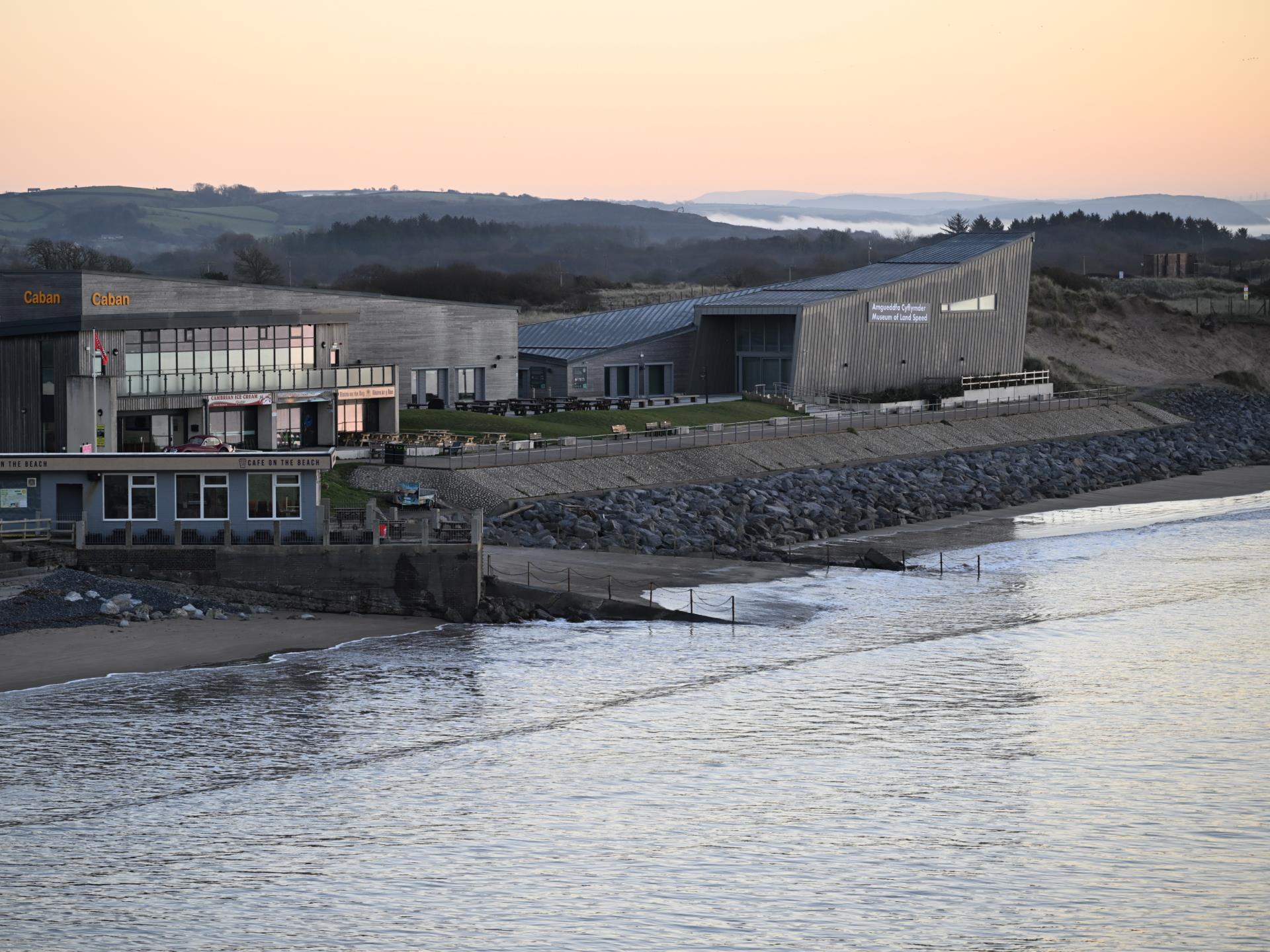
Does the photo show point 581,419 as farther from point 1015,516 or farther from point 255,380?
point 1015,516

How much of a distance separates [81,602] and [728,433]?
141 feet

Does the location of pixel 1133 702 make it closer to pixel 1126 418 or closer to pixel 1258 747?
pixel 1258 747

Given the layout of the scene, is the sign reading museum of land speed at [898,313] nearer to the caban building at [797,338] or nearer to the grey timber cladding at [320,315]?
the caban building at [797,338]

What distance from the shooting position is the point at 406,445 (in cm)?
7012

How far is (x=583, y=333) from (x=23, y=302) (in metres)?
46.5

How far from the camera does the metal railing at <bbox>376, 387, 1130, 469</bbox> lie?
70750mm

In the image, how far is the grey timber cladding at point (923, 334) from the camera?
103875 mm

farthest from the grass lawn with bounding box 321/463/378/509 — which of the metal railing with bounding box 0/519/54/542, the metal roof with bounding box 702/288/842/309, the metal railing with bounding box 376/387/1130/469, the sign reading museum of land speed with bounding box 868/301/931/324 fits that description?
the sign reading museum of land speed with bounding box 868/301/931/324

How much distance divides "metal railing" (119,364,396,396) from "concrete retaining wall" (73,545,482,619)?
66.9ft

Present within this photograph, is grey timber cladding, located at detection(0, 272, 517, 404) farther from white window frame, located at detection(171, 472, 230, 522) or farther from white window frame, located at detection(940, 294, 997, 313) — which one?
white window frame, located at detection(940, 294, 997, 313)

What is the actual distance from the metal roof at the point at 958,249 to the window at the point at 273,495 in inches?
2843

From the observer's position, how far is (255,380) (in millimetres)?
73938

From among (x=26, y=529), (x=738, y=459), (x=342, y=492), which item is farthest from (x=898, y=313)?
(x=26, y=529)

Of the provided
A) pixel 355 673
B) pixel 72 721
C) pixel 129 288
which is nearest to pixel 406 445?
pixel 129 288
